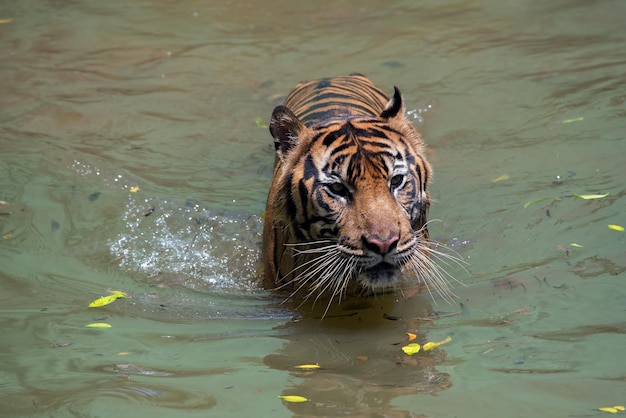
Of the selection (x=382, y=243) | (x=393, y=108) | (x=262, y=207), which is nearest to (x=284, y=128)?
(x=393, y=108)

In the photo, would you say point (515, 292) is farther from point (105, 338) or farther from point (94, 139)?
point (94, 139)

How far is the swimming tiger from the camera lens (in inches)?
161

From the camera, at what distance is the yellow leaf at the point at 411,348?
3.95 m

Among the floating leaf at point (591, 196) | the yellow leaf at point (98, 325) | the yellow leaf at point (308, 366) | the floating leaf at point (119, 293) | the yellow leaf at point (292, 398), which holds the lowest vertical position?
the yellow leaf at point (292, 398)

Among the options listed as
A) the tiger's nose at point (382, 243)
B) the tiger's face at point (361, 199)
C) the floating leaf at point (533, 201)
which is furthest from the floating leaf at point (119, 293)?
the floating leaf at point (533, 201)

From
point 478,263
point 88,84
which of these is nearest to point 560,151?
point 478,263

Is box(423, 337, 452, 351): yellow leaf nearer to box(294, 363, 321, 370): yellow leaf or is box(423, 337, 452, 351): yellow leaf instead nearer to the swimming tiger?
the swimming tiger

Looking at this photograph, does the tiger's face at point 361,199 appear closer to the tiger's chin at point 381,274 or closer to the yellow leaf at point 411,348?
the tiger's chin at point 381,274

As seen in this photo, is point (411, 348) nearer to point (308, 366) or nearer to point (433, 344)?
point (433, 344)

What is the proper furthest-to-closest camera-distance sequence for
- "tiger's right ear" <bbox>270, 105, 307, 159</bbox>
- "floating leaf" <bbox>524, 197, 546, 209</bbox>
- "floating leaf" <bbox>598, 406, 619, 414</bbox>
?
"floating leaf" <bbox>524, 197, 546, 209</bbox> < "tiger's right ear" <bbox>270, 105, 307, 159</bbox> < "floating leaf" <bbox>598, 406, 619, 414</bbox>

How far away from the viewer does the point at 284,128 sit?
4.61m

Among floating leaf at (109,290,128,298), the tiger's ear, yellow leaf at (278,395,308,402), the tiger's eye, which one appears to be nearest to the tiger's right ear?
the tiger's ear

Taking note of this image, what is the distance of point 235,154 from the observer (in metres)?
6.78

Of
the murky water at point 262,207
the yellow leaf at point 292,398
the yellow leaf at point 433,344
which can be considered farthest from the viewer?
the yellow leaf at point 433,344
